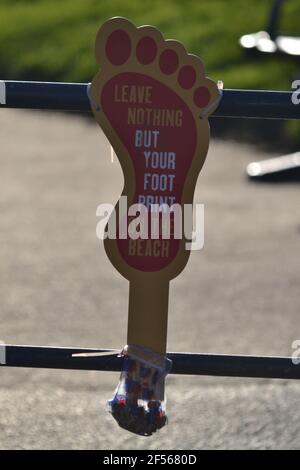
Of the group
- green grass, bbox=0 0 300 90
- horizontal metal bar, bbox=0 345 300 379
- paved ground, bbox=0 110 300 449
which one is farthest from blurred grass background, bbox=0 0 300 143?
horizontal metal bar, bbox=0 345 300 379

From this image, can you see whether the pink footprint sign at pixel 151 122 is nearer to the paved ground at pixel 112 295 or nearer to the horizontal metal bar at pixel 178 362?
the horizontal metal bar at pixel 178 362

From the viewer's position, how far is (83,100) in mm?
2828

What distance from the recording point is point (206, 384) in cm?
484

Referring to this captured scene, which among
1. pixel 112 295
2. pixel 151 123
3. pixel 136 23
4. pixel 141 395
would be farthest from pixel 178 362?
pixel 136 23

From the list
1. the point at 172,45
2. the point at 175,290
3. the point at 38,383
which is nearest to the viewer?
the point at 172,45

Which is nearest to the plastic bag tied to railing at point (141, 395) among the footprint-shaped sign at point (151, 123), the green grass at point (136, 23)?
the footprint-shaped sign at point (151, 123)

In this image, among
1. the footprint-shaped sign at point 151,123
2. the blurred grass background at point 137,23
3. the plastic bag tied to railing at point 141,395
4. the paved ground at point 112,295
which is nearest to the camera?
the footprint-shaped sign at point 151,123

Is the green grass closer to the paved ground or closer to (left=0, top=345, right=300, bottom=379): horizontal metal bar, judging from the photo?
the paved ground

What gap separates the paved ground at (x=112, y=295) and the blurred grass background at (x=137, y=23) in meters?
1.66

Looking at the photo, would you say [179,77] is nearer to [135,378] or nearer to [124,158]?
[124,158]

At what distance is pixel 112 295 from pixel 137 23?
21.4 feet

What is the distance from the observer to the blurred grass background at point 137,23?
10.8 metres
